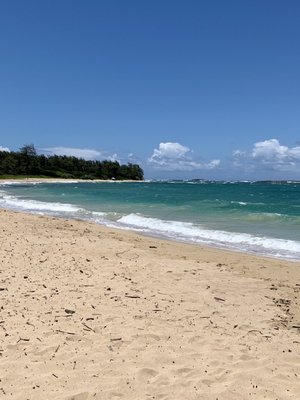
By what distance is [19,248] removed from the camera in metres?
11.1

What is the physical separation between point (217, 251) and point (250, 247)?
168 centimetres

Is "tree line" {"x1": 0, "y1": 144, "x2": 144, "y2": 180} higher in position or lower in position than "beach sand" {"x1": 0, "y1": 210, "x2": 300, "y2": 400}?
higher

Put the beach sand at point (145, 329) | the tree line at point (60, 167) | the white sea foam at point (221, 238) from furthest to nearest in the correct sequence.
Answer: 1. the tree line at point (60, 167)
2. the white sea foam at point (221, 238)
3. the beach sand at point (145, 329)

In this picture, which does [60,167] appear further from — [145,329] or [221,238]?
[145,329]

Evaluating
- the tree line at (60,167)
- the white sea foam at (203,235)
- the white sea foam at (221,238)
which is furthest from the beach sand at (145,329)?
the tree line at (60,167)

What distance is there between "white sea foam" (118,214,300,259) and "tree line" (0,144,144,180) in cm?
12416

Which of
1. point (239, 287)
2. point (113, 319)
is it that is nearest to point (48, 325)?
point (113, 319)

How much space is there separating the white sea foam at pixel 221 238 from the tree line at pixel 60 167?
12416 cm

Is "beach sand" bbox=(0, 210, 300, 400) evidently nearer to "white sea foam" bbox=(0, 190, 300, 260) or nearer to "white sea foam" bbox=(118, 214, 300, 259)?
"white sea foam" bbox=(118, 214, 300, 259)

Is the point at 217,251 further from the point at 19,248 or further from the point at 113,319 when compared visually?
the point at 113,319

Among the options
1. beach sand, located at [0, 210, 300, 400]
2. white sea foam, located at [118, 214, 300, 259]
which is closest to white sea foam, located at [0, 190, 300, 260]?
white sea foam, located at [118, 214, 300, 259]

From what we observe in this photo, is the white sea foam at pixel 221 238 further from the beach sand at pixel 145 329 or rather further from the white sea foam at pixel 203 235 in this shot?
the beach sand at pixel 145 329

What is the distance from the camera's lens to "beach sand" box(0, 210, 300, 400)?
170 inches

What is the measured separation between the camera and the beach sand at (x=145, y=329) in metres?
4.32
